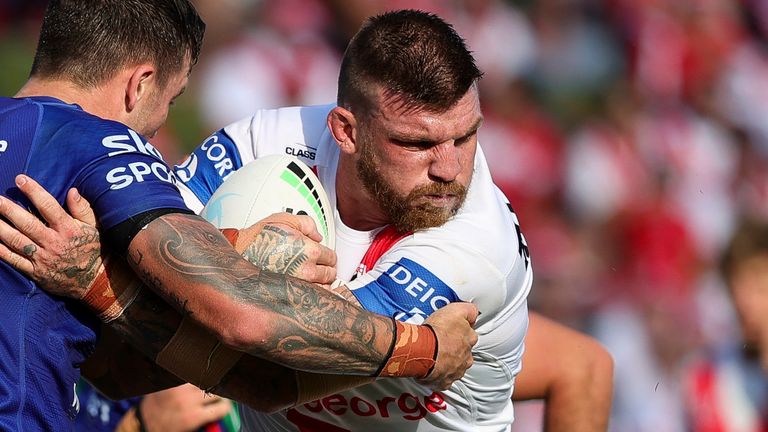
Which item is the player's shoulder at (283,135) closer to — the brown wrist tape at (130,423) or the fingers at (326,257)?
the fingers at (326,257)

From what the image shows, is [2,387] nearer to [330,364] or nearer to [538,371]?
[330,364]

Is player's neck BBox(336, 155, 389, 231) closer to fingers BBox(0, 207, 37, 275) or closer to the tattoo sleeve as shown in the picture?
the tattoo sleeve

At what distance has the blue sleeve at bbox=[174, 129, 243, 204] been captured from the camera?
4.64 metres

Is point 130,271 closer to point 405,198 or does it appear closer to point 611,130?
point 405,198

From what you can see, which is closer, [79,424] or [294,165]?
[294,165]

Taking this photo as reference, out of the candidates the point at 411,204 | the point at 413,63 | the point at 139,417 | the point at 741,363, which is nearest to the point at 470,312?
the point at 411,204

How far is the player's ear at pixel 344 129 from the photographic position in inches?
175

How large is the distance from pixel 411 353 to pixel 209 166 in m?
1.48

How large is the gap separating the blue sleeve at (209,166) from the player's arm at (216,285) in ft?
3.74

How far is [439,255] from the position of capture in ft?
13.5

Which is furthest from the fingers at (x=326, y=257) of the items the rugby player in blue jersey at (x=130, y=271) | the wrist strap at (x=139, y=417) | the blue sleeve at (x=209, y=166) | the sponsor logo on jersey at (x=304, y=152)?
the wrist strap at (x=139, y=417)

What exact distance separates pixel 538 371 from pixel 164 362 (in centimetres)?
229

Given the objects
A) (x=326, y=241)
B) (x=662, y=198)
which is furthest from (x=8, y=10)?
(x=326, y=241)

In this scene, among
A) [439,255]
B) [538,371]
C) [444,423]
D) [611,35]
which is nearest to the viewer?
[439,255]
